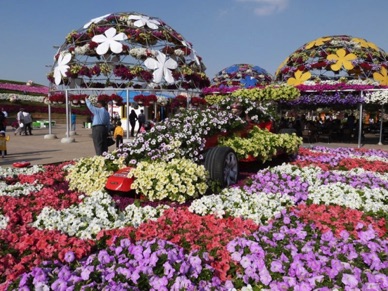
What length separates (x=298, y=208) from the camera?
4.54m

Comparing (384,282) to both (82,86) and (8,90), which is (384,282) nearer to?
(82,86)

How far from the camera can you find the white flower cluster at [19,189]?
5270mm

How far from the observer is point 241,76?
95.0 feet

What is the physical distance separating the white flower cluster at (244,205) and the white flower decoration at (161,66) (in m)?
11.9

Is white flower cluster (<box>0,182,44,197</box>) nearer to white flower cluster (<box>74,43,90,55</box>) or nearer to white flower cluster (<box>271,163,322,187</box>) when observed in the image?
white flower cluster (<box>271,163,322,187</box>)

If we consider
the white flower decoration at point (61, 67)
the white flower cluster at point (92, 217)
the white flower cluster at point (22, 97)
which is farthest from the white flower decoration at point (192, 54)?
the white flower cluster at point (22, 97)

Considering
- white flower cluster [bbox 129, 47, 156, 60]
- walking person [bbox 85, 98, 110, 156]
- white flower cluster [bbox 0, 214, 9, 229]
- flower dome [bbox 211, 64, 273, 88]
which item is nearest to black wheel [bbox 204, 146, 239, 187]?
white flower cluster [bbox 0, 214, 9, 229]

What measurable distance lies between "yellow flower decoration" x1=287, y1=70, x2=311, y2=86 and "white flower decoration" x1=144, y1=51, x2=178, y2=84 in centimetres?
772

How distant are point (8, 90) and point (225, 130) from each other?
4626 centimetres

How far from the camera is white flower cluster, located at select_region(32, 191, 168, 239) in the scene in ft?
12.1

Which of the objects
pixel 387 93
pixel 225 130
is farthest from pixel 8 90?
pixel 225 130

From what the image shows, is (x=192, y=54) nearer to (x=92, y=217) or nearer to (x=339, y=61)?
(x=339, y=61)

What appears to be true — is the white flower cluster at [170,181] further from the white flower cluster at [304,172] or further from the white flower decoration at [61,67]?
the white flower decoration at [61,67]

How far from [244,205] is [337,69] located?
60.3 feet
